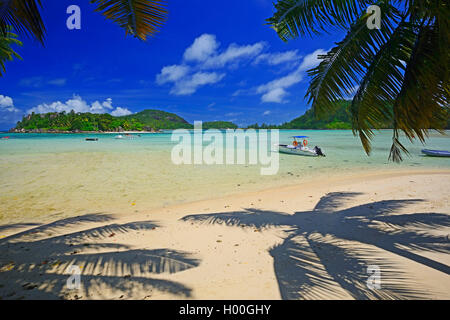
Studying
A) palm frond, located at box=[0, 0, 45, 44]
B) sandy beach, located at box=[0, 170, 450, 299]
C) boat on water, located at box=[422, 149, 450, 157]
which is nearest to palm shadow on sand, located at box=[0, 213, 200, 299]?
sandy beach, located at box=[0, 170, 450, 299]

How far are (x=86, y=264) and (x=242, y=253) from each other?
227 cm

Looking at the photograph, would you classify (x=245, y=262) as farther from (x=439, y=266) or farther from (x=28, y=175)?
(x=28, y=175)

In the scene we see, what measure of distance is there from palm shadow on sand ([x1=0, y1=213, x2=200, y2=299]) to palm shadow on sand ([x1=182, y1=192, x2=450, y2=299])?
1412 mm

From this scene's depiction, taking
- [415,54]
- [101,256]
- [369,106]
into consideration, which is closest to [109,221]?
[101,256]

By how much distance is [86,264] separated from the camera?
3.04 metres

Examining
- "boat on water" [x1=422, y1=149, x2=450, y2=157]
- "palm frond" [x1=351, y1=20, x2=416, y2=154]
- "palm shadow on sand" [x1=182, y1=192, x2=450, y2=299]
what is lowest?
"palm shadow on sand" [x1=182, y1=192, x2=450, y2=299]

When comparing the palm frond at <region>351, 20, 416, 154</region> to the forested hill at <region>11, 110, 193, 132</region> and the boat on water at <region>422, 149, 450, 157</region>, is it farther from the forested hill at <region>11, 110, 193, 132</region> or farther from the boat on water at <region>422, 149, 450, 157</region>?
the forested hill at <region>11, 110, 193, 132</region>

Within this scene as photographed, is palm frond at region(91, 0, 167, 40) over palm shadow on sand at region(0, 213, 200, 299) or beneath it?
over

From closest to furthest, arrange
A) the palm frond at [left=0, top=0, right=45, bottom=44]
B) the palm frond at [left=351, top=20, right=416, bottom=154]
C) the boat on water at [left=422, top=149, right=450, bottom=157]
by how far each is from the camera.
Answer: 1. the palm frond at [left=0, top=0, right=45, bottom=44]
2. the palm frond at [left=351, top=20, right=416, bottom=154]
3. the boat on water at [left=422, top=149, right=450, bottom=157]

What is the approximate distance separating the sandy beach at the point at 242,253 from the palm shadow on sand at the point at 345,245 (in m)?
0.01

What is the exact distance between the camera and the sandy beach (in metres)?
2.48

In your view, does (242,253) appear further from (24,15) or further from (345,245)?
(24,15)

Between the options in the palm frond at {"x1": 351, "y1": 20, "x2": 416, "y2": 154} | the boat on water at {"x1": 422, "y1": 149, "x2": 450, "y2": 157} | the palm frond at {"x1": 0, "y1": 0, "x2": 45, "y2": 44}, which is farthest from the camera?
the boat on water at {"x1": 422, "y1": 149, "x2": 450, "y2": 157}

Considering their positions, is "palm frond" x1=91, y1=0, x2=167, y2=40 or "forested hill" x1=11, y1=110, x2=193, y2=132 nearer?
"palm frond" x1=91, y1=0, x2=167, y2=40
